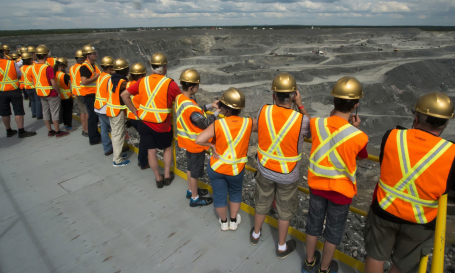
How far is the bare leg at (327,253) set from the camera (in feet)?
7.98

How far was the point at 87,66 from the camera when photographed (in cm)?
527

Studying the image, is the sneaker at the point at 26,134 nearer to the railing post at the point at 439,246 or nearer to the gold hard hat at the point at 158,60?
the gold hard hat at the point at 158,60

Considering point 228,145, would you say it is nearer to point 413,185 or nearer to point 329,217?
point 329,217

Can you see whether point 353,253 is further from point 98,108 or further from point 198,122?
point 98,108

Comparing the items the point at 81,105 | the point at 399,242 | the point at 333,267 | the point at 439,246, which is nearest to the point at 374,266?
the point at 399,242

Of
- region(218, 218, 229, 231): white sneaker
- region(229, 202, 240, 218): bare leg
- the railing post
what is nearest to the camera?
the railing post

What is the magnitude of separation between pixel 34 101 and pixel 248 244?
7.86m

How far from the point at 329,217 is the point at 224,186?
113cm

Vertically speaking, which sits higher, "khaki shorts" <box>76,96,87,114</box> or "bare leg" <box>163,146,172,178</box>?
"khaki shorts" <box>76,96,87,114</box>

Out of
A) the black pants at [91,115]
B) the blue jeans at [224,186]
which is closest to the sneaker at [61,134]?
the black pants at [91,115]

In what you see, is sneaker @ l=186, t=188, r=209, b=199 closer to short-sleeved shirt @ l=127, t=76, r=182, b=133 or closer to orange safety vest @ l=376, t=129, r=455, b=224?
short-sleeved shirt @ l=127, t=76, r=182, b=133

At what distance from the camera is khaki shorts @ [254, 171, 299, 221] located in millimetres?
2645

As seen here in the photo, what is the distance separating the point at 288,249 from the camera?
287cm

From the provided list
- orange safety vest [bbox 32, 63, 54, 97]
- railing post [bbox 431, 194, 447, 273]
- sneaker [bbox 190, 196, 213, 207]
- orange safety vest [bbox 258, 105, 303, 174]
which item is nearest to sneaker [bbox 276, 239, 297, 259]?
orange safety vest [bbox 258, 105, 303, 174]
